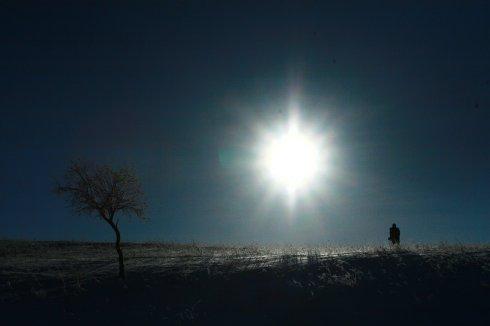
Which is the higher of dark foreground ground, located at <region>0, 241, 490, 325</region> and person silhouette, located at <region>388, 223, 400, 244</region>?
person silhouette, located at <region>388, 223, 400, 244</region>

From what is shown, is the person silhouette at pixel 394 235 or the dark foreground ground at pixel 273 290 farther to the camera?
the person silhouette at pixel 394 235

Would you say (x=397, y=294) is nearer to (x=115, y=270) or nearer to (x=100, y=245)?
(x=115, y=270)

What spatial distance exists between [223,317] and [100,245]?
30798 mm

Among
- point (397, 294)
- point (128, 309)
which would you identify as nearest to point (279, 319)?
point (397, 294)

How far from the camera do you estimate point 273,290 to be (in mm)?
24484

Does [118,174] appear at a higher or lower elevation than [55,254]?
higher

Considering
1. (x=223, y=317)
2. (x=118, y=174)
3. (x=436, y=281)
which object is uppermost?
(x=118, y=174)

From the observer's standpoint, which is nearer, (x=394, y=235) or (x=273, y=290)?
(x=273, y=290)

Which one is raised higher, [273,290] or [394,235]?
[394,235]

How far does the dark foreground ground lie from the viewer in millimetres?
21609

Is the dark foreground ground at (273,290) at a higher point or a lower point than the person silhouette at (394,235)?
lower

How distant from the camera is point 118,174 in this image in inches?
1159

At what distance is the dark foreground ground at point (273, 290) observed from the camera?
70.9 feet

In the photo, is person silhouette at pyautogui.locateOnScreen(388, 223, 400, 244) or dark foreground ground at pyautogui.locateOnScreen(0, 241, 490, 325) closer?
dark foreground ground at pyautogui.locateOnScreen(0, 241, 490, 325)
